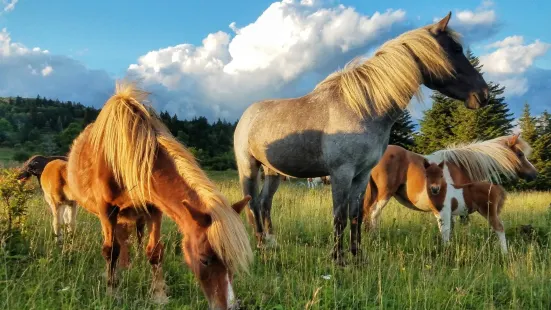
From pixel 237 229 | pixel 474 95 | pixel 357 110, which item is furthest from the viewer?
pixel 474 95

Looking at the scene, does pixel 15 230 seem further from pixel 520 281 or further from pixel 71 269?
pixel 520 281

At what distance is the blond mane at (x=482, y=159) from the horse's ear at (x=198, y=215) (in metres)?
6.38

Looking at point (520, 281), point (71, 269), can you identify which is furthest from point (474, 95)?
point (71, 269)

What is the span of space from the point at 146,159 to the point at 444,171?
20.8 feet

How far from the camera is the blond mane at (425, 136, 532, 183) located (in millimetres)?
8203

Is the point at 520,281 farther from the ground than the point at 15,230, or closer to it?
closer to it

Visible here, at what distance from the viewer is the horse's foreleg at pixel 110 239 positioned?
145 inches

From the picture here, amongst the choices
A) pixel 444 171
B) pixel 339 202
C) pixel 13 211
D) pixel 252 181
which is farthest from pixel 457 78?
pixel 13 211

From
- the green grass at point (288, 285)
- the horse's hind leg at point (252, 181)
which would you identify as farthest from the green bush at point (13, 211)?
the horse's hind leg at point (252, 181)

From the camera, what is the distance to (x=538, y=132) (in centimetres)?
3189

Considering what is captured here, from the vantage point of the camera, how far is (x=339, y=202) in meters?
4.52

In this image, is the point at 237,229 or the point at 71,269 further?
the point at 71,269

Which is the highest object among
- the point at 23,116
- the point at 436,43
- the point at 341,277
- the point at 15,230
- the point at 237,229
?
the point at 23,116

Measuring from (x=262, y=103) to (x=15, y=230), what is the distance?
11.7 ft
